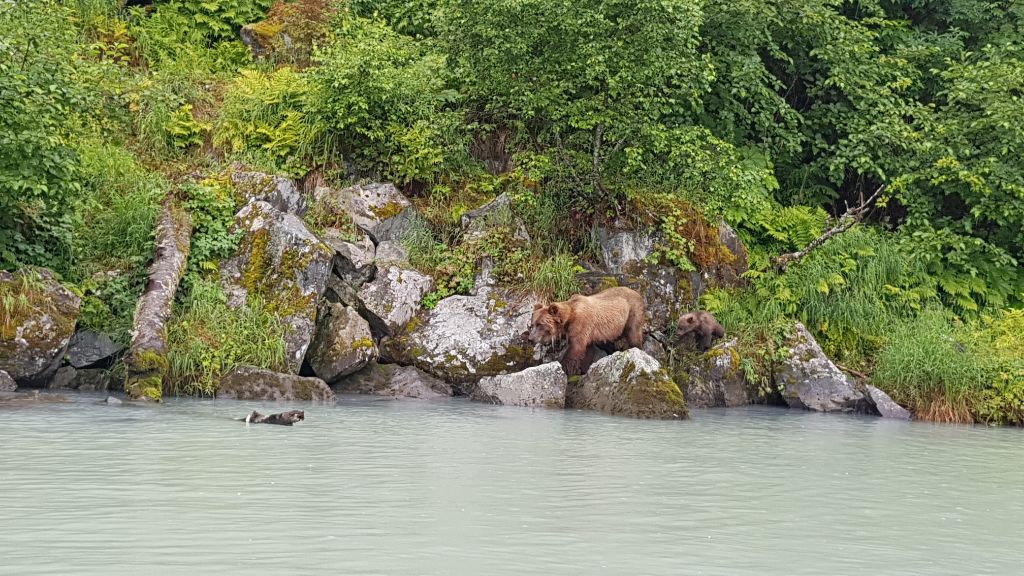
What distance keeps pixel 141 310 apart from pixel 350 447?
18.3 ft

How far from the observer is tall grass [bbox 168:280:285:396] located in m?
12.7

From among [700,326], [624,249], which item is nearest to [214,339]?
[624,249]

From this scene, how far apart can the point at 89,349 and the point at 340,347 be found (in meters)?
3.32

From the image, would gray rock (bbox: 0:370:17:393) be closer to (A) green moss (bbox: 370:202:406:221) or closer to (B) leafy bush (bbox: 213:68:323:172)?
(A) green moss (bbox: 370:202:406:221)

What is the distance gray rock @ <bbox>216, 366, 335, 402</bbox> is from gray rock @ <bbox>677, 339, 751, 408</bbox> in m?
5.45

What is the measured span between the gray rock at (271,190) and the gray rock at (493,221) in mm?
2725

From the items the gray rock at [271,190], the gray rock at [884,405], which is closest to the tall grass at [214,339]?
the gray rock at [271,190]

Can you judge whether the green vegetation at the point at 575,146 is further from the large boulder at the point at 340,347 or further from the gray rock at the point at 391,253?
the large boulder at the point at 340,347

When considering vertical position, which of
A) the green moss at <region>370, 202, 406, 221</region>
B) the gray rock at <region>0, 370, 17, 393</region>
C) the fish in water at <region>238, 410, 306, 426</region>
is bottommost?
the fish in water at <region>238, 410, 306, 426</region>

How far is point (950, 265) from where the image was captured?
1850 centimetres

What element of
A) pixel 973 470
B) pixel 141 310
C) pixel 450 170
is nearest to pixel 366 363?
pixel 141 310

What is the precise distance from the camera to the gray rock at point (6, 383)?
38.5 ft

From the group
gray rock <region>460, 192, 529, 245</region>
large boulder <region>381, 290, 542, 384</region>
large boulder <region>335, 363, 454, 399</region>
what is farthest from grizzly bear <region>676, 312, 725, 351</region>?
large boulder <region>335, 363, 454, 399</region>

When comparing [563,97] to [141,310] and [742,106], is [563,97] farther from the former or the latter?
[141,310]
